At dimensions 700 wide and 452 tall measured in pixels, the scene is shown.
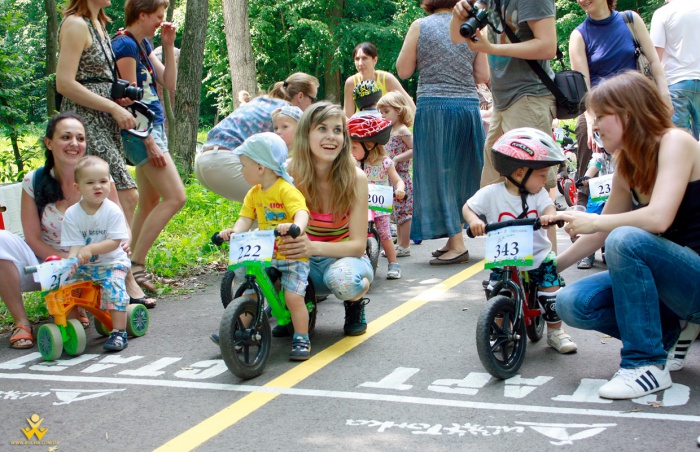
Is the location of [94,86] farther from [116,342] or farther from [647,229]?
[647,229]

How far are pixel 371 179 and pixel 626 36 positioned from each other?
8.05 ft

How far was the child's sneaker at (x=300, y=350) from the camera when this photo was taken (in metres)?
4.91

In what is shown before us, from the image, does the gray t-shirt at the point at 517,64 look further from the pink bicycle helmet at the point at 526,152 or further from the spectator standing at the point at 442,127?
the pink bicycle helmet at the point at 526,152

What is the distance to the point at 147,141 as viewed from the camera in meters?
6.54

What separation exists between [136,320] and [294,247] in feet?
4.67

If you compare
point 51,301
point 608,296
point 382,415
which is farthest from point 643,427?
point 51,301

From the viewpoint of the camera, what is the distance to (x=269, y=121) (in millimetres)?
6805

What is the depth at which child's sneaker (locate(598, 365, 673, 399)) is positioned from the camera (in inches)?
158

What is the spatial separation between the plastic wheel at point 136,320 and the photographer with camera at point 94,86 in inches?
45.8

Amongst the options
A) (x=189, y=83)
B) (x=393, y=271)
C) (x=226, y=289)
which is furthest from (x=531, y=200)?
(x=189, y=83)

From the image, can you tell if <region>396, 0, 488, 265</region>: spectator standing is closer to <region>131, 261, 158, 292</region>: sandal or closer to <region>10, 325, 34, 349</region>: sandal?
<region>131, 261, 158, 292</region>: sandal

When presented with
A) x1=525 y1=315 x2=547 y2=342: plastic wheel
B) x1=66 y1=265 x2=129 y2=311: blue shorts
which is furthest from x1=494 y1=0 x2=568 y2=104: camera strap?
x1=66 y1=265 x2=129 y2=311: blue shorts

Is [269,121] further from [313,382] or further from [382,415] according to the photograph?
[382,415]

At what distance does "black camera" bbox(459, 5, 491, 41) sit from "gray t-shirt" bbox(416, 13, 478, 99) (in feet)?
5.51
